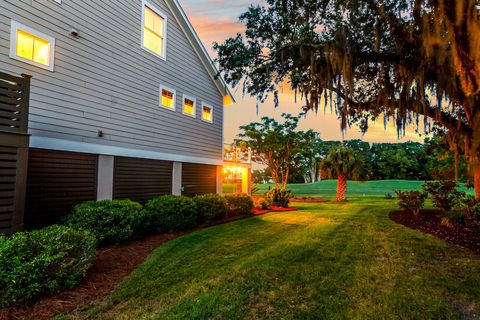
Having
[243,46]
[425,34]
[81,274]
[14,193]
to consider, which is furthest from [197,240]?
[425,34]

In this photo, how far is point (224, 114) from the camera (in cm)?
1326

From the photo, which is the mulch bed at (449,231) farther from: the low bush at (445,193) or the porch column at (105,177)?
the porch column at (105,177)

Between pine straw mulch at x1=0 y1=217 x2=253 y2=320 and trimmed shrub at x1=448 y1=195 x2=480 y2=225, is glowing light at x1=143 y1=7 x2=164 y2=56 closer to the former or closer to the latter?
pine straw mulch at x1=0 y1=217 x2=253 y2=320

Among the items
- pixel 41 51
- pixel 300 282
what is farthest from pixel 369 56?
pixel 41 51

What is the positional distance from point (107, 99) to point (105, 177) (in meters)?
2.21

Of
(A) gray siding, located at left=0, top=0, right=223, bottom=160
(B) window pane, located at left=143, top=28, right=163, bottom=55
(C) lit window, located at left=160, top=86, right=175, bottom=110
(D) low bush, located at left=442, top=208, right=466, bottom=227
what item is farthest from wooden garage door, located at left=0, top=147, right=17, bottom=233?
(D) low bush, located at left=442, top=208, right=466, bottom=227

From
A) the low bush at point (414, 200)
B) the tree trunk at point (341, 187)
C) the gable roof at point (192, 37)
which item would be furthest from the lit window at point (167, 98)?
the tree trunk at point (341, 187)

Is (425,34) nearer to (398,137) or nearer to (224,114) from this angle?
(398,137)

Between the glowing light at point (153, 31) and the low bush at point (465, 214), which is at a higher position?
the glowing light at point (153, 31)

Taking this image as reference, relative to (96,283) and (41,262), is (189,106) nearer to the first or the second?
(96,283)

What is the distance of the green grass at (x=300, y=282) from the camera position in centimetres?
307

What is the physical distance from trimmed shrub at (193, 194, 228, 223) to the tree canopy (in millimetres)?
3684

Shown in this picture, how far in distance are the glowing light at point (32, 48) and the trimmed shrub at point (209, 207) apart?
5.27 m

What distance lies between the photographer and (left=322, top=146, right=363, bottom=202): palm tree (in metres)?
20.5
